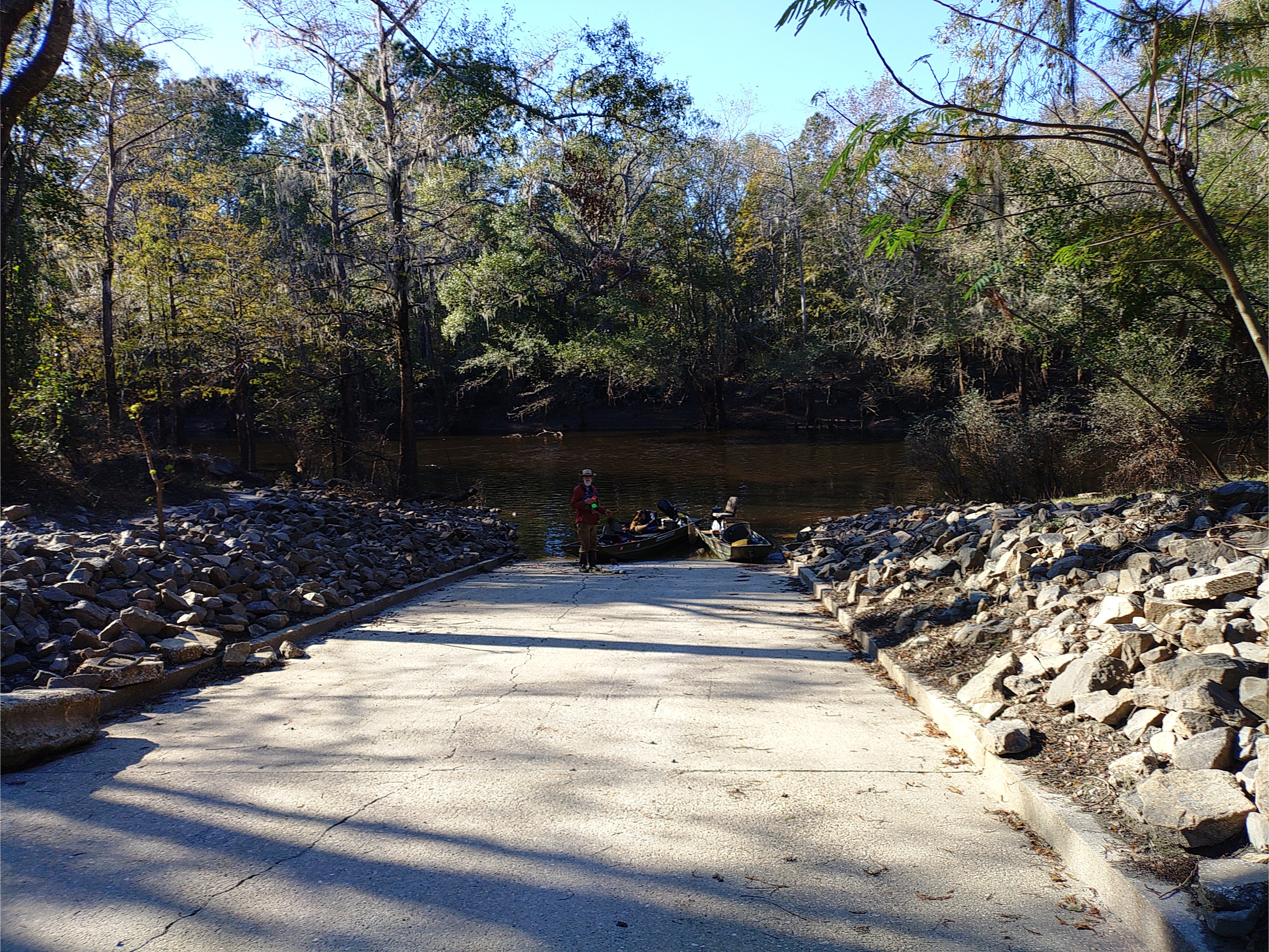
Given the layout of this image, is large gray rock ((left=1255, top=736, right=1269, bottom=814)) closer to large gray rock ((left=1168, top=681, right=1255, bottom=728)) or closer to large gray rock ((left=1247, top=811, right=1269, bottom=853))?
large gray rock ((left=1247, top=811, right=1269, bottom=853))

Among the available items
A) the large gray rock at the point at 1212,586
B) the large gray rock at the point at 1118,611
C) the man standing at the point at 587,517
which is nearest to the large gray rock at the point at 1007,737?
the large gray rock at the point at 1118,611

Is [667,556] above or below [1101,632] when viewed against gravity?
below

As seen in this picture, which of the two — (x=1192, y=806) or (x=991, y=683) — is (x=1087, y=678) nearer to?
(x=991, y=683)

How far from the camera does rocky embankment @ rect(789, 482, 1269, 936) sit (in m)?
3.46

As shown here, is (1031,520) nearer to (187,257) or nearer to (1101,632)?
(1101,632)

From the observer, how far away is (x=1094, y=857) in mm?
3439

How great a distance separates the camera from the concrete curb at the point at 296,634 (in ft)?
19.0

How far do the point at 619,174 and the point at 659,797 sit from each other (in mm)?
36444

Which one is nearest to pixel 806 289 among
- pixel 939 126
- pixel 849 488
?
pixel 849 488

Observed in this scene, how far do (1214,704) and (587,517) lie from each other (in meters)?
11.8

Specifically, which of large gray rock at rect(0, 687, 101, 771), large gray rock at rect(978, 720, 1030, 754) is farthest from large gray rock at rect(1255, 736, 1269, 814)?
large gray rock at rect(0, 687, 101, 771)

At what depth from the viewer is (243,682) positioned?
637cm

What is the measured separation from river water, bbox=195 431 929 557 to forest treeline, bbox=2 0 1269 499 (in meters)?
2.99

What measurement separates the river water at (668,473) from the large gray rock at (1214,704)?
597 inches
